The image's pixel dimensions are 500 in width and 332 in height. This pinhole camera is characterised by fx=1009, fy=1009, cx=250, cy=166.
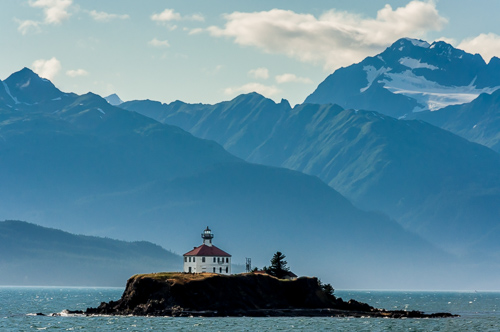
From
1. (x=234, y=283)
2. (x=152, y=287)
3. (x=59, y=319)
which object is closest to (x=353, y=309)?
(x=234, y=283)

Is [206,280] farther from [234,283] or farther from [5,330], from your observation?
[5,330]

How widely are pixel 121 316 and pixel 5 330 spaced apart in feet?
87.7

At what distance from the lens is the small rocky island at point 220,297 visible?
577ft

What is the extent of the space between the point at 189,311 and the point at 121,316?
1555 cm

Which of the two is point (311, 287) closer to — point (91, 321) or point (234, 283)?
point (234, 283)

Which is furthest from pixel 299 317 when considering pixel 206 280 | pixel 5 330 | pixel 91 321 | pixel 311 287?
pixel 5 330

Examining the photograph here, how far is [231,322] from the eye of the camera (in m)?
170

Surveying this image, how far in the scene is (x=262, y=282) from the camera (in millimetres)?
183750

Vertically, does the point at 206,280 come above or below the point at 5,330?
above

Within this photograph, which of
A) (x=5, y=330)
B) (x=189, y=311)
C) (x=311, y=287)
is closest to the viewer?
(x=5, y=330)

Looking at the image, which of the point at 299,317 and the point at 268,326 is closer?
the point at 268,326

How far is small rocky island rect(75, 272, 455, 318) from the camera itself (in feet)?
577

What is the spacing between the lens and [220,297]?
17912 cm

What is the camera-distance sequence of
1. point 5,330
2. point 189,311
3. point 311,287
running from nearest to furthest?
point 5,330 → point 189,311 → point 311,287
